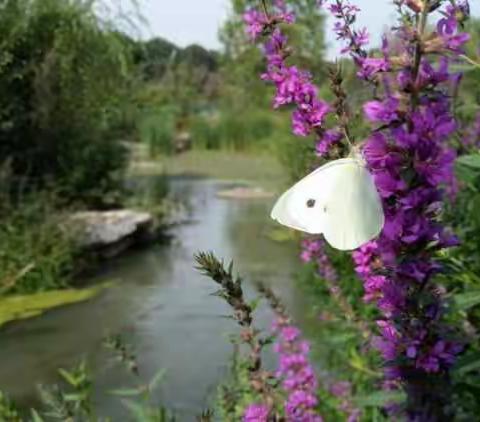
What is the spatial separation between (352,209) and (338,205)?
6cm

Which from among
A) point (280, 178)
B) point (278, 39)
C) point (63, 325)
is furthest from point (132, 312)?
point (280, 178)

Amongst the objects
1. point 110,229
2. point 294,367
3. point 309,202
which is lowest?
point 110,229

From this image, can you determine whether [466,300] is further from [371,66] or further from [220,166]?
[220,166]

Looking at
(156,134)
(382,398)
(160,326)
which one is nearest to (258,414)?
(382,398)

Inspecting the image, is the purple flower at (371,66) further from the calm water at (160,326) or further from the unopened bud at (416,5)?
the calm water at (160,326)

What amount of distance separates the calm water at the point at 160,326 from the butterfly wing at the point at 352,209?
7.07ft

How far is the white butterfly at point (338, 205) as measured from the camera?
94cm

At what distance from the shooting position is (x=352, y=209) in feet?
3.23

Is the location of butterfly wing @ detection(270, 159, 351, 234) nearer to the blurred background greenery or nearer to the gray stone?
the blurred background greenery

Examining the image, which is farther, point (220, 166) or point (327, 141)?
point (220, 166)

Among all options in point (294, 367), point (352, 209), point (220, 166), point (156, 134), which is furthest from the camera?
point (156, 134)

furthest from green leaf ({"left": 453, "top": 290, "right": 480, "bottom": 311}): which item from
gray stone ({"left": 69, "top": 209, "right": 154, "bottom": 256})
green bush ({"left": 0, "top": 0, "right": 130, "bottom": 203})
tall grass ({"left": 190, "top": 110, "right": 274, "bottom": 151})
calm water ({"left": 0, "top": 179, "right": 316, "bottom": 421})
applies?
tall grass ({"left": 190, "top": 110, "right": 274, "bottom": 151})

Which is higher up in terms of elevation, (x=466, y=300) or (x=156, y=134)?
(x=466, y=300)

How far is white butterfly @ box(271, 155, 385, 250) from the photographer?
94 centimetres
